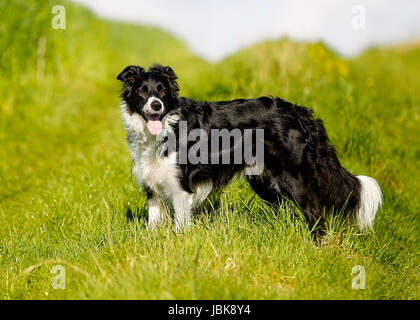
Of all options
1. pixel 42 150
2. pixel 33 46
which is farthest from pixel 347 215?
pixel 33 46

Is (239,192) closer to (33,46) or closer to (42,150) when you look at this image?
(42,150)

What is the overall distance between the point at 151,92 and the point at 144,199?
4.59 ft

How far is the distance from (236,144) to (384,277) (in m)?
1.75

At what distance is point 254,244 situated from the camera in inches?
147

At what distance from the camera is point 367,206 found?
4.51 meters

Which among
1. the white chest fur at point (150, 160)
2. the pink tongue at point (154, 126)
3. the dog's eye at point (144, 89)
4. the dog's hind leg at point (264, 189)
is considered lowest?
the dog's hind leg at point (264, 189)

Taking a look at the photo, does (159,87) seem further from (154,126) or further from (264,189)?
(264,189)

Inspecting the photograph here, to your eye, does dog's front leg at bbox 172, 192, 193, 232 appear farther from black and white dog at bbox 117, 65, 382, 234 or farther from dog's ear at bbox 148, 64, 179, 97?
dog's ear at bbox 148, 64, 179, 97

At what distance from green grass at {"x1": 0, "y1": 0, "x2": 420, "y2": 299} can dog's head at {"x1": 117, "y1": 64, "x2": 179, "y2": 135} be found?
921 mm

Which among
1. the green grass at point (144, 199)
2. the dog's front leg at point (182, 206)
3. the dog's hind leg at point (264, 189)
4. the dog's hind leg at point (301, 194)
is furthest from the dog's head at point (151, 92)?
the dog's hind leg at point (301, 194)

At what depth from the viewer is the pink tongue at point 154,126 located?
13.8ft

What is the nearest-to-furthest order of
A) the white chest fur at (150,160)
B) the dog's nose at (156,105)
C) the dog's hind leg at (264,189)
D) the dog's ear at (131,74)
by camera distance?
the dog's nose at (156,105)
the white chest fur at (150,160)
the dog's ear at (131,74)
the dog's hind leg at (264,189)

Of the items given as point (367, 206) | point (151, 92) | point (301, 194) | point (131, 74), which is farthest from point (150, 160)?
point (367, 206)

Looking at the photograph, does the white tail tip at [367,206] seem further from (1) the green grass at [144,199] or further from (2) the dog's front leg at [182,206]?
(2) the dog's front leg at [182,206]
